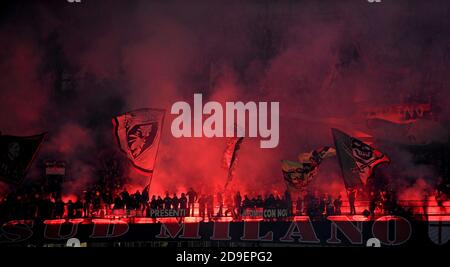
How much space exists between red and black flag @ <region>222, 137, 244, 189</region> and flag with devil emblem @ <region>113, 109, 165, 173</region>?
83 centimetres

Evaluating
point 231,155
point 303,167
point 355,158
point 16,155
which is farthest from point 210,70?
point 16,155

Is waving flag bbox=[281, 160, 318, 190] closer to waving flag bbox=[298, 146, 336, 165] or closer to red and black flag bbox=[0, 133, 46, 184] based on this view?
waving flag bbox=[298, 146, 336, 165]

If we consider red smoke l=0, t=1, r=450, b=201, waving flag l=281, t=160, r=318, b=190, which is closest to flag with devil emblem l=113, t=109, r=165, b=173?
red smoke l=0, t=1, r=450, b=201

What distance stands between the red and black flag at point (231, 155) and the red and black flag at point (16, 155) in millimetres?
2169

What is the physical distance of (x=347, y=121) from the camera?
23.6ft

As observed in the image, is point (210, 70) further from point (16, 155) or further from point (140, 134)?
point (16, 155)

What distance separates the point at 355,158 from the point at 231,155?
145 cm

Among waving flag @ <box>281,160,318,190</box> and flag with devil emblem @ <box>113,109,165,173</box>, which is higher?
flag with devil emblem @ <box>113,109,165,173</box>

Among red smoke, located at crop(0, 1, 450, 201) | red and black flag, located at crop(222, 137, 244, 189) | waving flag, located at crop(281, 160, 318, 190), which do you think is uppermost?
red smoke, located at crop(0, 1, 450, 201)

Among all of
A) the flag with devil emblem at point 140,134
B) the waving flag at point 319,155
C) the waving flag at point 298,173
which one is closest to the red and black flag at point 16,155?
the flag with devil emblem at point 140,134

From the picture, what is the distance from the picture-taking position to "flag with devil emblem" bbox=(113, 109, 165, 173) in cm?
731

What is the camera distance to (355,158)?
23.7 ft

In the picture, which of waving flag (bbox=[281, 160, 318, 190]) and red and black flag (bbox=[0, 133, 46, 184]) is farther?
red and black flag (bbox=[0, 133, 46, 184])
